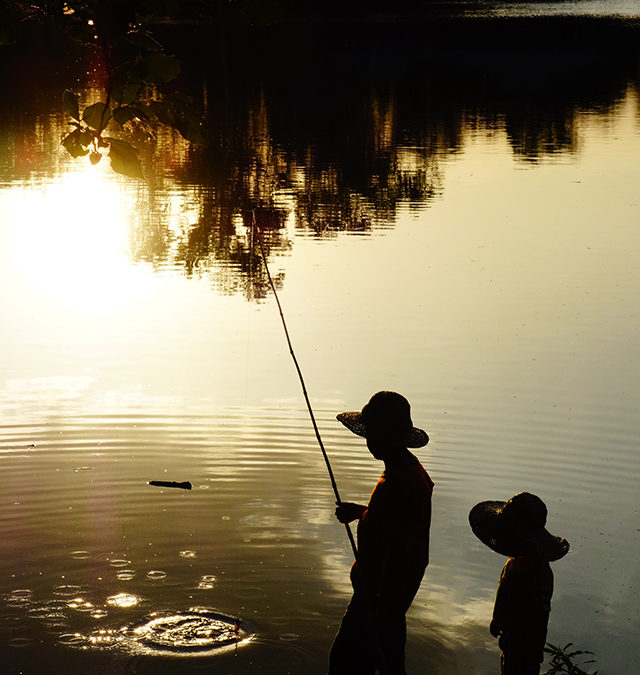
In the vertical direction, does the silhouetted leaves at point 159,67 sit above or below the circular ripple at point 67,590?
above

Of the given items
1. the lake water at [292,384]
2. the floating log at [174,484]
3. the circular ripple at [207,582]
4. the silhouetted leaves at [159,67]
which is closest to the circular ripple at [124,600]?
the lake water at [292,384]

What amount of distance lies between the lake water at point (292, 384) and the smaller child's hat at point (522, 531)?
1598 mm

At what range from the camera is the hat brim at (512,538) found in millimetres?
4729

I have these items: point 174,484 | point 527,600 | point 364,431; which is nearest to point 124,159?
point 364,431

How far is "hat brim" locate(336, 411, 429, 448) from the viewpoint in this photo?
16.3 feet

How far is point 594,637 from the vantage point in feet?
21.6

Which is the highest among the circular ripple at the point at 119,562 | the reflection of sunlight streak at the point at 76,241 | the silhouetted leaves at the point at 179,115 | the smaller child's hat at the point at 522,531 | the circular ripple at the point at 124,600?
the silhouetted leaves at the point at 179,115

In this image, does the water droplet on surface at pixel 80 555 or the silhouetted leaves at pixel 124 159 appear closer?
the silhouetted leaves at pixel 124 159

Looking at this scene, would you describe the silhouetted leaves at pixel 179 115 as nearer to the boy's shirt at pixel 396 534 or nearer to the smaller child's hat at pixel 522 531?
the boy's shirt at pixel 396 534

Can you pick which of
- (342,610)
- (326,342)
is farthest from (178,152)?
(342,610)

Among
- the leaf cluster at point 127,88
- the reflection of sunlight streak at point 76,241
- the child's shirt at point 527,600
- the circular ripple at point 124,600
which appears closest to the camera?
the leaf cluster at point 127,88

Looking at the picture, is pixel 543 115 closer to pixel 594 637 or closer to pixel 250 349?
pixel 250 349

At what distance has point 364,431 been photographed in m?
5.12

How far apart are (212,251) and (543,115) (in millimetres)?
19265
